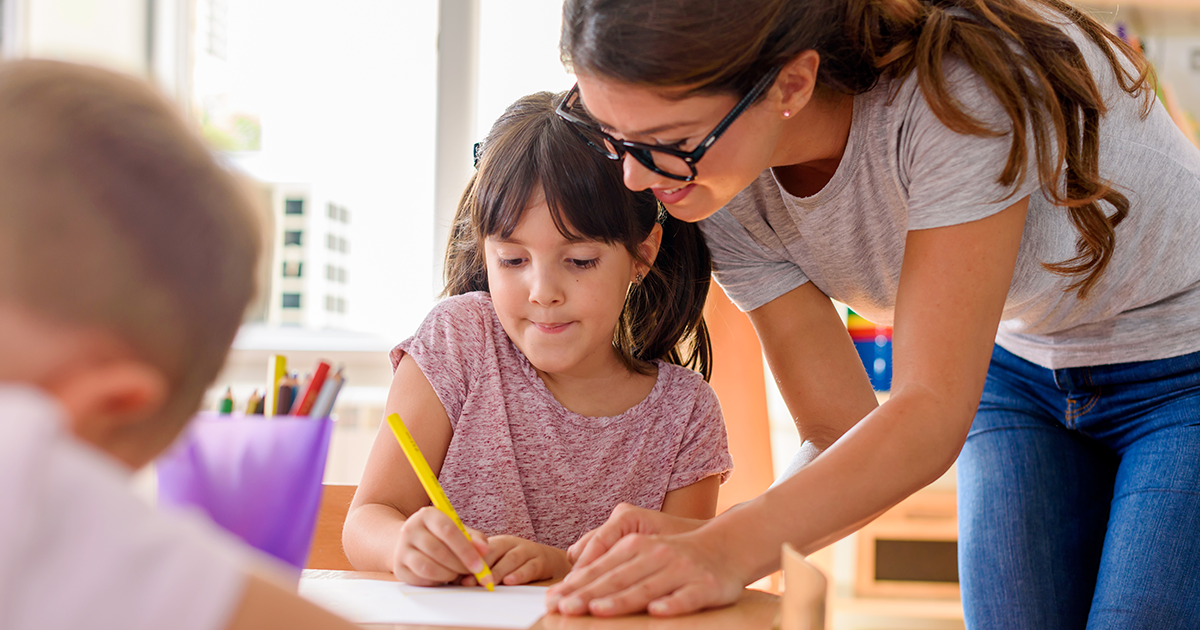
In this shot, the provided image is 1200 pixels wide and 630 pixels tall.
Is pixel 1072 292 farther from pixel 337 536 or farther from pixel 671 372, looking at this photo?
pixel 337 536

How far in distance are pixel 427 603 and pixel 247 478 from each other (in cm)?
19

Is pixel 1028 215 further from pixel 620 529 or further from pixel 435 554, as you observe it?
pixel 435 554

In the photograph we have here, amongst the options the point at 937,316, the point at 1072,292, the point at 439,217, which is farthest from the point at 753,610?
the point at 439,217

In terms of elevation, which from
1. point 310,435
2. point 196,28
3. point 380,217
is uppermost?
point 196,28

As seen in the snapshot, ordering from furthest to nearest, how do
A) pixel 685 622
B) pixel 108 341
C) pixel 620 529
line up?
pixel 620 529, pixel 685 622, pixel 108 341

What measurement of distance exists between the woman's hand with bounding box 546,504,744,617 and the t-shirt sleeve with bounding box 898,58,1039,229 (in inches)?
15.1

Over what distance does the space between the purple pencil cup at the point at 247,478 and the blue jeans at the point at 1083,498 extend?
0.79 meters

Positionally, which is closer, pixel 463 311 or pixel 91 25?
pixel 463 311

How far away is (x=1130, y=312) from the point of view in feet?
3.22

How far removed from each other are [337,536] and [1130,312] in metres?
0.96

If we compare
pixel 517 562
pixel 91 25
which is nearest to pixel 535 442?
pixel 517 562

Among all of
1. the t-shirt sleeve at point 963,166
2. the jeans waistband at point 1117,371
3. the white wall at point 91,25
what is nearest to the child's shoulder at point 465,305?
the t-shirt sleeve at point 963,166

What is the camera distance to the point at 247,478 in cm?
50

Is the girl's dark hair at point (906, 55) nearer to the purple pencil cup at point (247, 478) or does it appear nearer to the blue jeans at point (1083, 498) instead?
the blue jeans at point (1083, 498)
